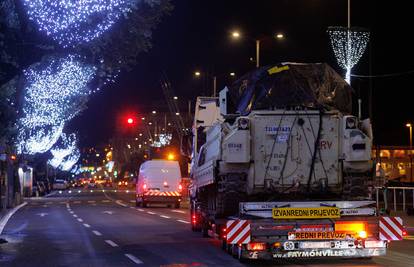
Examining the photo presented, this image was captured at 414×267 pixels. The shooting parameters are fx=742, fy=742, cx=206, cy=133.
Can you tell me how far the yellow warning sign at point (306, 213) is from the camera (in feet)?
45.1

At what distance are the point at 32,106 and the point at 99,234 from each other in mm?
16580

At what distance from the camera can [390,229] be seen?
13727 millimetres

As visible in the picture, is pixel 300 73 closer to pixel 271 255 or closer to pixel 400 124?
pixel 271 255

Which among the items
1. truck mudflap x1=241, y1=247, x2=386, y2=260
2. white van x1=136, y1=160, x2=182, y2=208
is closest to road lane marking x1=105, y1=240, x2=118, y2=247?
truck mudflap x1=241, y1=247, x2=386, y2=260

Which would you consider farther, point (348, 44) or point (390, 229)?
point (348, 44)

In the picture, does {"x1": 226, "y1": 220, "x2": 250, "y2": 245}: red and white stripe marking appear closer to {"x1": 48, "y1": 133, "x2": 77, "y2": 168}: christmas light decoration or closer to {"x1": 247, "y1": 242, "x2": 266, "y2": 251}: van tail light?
{"x1": 247, "y1": 242, "x2": 266, "y2": 251}: van tail light

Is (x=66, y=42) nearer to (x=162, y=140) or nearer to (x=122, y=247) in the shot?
(x=122, y=247)

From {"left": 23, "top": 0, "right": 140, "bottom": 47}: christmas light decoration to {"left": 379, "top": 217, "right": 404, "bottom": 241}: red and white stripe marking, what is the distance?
8.22 meters

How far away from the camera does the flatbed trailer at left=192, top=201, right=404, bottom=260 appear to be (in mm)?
13523

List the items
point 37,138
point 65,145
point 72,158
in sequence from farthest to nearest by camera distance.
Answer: point 72,158 → point 65,145 → point 37,138

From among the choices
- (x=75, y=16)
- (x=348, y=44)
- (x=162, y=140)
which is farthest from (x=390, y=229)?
(x=162, y=140)

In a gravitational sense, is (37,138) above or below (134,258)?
above

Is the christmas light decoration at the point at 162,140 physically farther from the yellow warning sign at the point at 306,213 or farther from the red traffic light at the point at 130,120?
the yellow warning sign at the point at 306,213

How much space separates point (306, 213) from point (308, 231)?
0.39 metres
